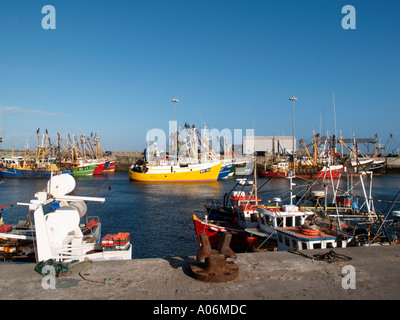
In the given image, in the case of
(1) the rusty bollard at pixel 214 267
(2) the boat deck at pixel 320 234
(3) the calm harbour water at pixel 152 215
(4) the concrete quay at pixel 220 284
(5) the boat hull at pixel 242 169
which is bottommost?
(3) the calm harbour water at pixel 152 215

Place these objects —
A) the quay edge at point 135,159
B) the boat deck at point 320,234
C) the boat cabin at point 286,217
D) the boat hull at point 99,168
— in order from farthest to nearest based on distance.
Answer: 1. the quay edge at point 135,159
2. the boat hull at point 99,168
3. the boat cabin at point 286,217
4. the boat deck at point 320,234

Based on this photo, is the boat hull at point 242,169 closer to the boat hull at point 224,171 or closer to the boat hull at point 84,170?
the boat hull at point 224,171

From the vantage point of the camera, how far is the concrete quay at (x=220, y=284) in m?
6.77

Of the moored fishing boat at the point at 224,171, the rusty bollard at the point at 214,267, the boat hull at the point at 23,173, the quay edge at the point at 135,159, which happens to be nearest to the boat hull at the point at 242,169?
the quay edge at the point at 135,159

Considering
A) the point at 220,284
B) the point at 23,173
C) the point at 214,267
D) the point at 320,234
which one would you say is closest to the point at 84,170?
the point at 23,173

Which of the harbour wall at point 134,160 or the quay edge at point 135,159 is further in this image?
the harbour wall at point 134,160

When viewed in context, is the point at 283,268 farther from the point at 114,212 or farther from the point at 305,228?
the point at 114,212

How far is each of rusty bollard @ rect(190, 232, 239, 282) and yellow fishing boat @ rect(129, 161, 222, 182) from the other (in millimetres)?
55014

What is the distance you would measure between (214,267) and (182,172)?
5544 centimetres

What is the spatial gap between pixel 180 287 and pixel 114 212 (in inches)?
1060

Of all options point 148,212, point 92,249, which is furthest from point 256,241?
point 148,212

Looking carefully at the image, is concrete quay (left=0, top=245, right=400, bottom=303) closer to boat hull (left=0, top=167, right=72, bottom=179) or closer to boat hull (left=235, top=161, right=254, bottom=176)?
boat hull (left=0, top=167, right=72, bottom=179)

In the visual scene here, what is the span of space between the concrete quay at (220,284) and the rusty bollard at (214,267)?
137mm

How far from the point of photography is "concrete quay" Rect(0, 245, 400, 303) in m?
6.77
